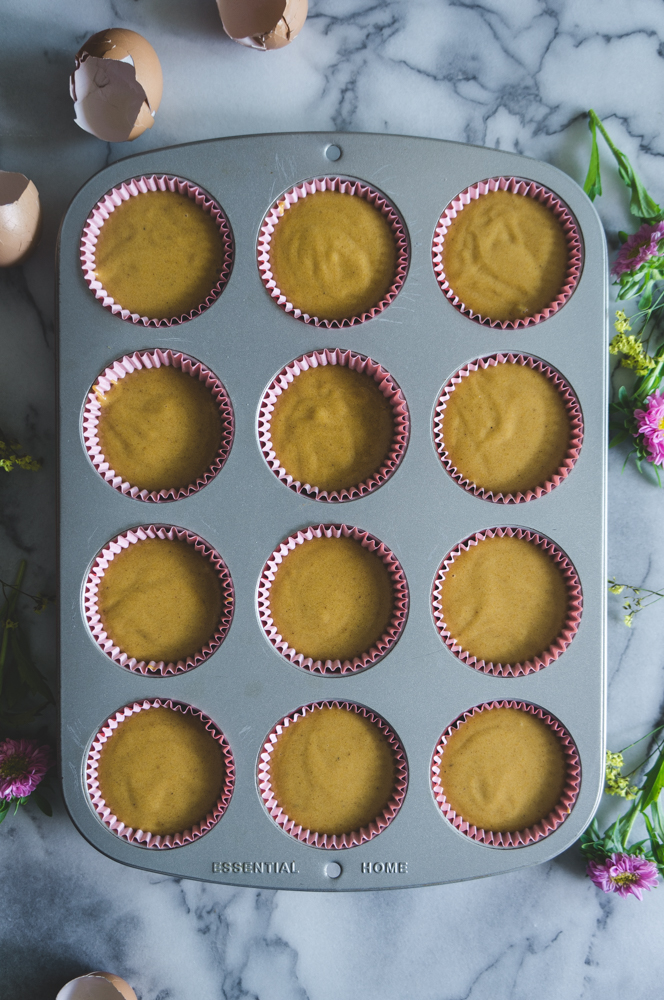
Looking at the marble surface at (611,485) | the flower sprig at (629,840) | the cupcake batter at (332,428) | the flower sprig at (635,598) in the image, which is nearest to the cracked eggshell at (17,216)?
the marble surface at (611,485)

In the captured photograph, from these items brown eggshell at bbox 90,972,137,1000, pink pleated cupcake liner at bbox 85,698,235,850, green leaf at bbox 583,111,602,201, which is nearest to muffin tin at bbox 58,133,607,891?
pink pleated cupcake liner at bbox 85,698,235,850

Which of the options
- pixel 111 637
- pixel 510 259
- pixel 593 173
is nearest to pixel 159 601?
pixel 111 637

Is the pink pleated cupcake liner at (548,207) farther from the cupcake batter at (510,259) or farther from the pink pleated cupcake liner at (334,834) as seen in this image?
the pink pleated cupcake liner at (334,834)

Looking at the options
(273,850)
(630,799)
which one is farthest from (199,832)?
(630,799)

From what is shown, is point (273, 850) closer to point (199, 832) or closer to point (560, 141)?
point (199, 832)

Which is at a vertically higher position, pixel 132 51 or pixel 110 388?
pixel 132 51

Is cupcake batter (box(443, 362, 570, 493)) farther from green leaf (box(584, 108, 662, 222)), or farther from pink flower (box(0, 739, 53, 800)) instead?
pink flower (box(0, 739, 53, 800))

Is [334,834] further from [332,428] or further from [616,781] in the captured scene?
[332,428]
